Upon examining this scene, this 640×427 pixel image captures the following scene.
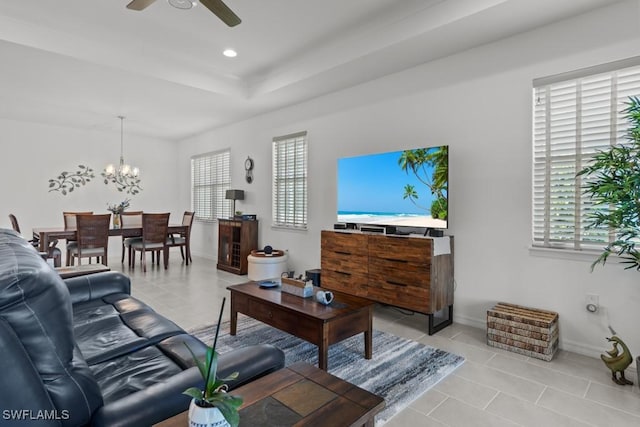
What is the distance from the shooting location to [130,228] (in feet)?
19.6

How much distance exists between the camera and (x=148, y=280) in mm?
5145

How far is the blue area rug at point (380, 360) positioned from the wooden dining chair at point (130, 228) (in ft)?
11.2

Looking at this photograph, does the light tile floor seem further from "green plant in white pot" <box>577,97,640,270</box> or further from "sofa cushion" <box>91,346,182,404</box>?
"sofa cushion" <box>91,346,182,404</box>

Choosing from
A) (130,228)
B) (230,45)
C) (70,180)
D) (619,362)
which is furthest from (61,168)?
(619,362)

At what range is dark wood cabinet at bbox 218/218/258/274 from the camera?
18.7 ft

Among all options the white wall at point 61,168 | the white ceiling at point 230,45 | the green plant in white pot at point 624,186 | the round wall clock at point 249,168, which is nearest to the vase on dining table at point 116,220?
the white wall at point 61,168

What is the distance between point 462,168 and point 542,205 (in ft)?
2.55

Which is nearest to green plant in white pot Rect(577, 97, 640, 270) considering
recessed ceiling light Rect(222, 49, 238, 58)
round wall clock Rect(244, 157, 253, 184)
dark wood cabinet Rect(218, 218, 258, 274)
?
recessed ceiling light Rect(222, 49, 238, 58)

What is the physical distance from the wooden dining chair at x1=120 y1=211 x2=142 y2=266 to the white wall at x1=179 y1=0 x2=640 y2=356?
3.81 metres

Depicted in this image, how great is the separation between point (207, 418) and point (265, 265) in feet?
13.6

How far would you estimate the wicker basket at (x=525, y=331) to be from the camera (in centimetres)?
268

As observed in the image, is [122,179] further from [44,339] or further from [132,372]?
[44,339]

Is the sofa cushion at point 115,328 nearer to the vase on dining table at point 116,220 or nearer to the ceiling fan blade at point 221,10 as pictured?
the ceiling fan blade at point 221,10

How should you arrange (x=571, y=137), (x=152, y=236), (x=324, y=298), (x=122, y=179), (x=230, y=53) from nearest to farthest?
(x=324, y=298), (x=571, y=137), (x=230, y=53), (x=152, y=236), (x=122, y=179)
